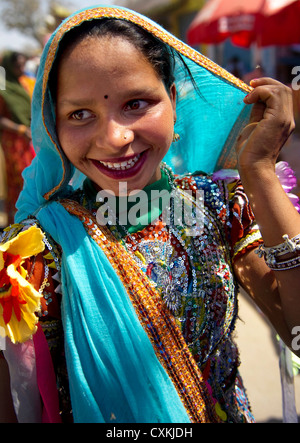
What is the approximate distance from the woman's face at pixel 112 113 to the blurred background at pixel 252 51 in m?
0.46

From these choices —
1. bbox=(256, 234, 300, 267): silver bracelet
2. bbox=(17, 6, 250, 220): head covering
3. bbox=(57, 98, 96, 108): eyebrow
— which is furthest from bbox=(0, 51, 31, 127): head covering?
bbox=(256, 234, 300, 267): silver bracelet

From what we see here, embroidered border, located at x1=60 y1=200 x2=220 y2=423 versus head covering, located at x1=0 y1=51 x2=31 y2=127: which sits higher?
head covering, located at x1=0 y1=51 x2=31 y2=127

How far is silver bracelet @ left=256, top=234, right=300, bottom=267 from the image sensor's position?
1.10m

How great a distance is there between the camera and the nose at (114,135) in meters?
1.07

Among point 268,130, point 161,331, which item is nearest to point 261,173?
point 268,130

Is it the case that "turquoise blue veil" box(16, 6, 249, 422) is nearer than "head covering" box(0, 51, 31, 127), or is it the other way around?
"turquoise blue veil" box(16, 6, 249, 422)

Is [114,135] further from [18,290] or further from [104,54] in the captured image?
[18,290]

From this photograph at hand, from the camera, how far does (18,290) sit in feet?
3.20

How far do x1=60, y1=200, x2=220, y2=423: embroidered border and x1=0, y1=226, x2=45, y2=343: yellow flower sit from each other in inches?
7.6

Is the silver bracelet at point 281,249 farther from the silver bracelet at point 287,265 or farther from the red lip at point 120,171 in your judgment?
the red lip at point 120,171

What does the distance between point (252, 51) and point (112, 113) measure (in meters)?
12.2

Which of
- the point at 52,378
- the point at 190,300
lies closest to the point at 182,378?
the point at 190,300

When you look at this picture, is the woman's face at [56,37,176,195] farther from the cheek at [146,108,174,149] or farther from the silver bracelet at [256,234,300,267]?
the silver bracelet at [256,234,300,267]

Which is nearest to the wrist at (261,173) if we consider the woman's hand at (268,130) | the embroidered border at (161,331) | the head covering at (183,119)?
the woman's hand at (268,130)
